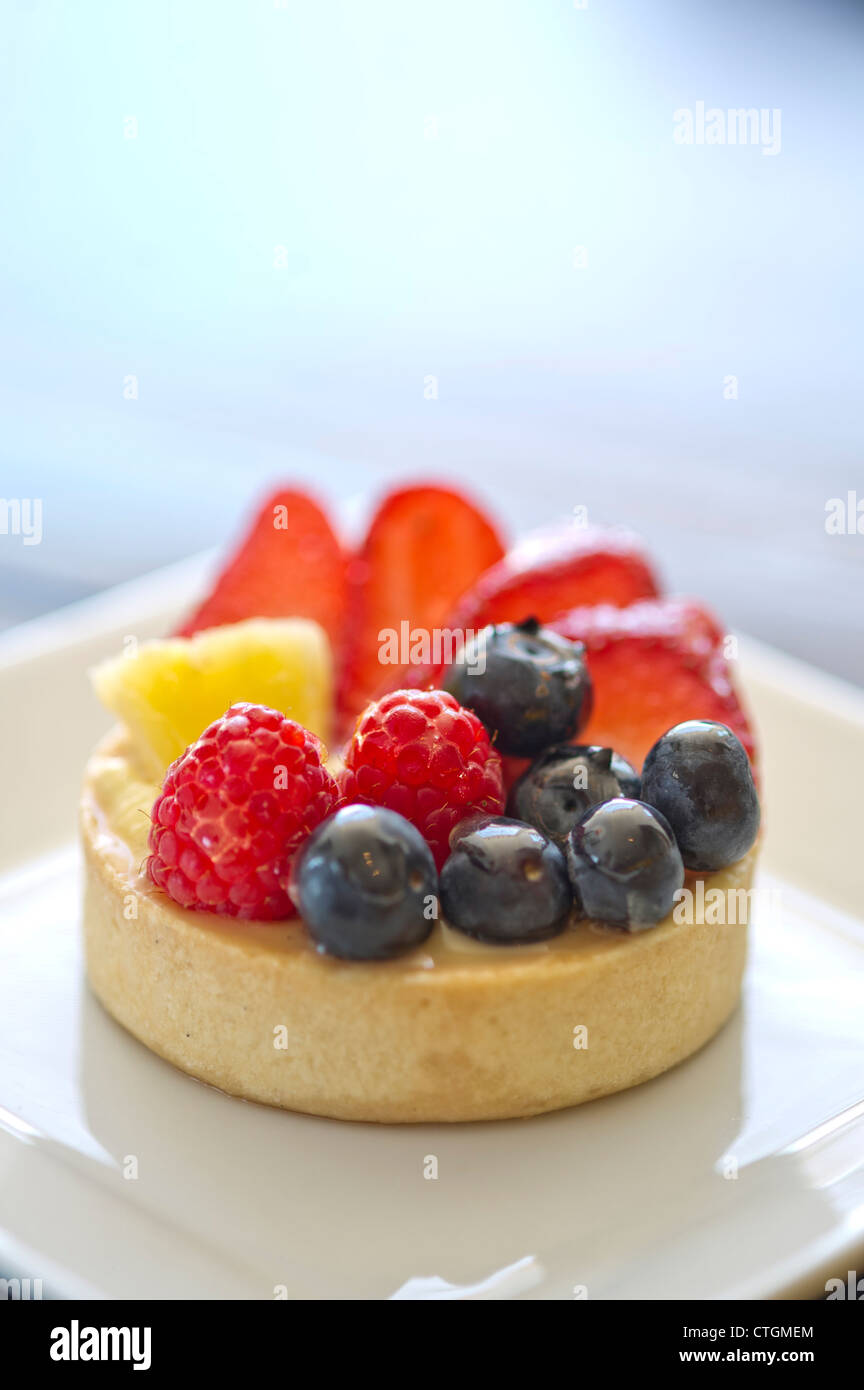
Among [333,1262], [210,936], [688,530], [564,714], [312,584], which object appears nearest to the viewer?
[333,1262]

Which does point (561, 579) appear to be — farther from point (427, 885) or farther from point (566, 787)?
point (427, 885)

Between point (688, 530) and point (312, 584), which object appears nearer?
point (312, 584)

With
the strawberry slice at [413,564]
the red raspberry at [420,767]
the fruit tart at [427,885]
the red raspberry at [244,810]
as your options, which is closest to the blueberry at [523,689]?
the fruit tart at [427,885]

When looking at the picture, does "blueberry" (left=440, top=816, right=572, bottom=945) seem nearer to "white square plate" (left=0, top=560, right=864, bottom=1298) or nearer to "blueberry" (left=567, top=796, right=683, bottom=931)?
"blueberry" (left=567, top=796, right=683, bottom=931)

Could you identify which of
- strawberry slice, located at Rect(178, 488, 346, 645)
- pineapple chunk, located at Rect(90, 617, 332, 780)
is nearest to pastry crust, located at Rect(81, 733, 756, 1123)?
pineapple chunk, located at Rect(90, 617, 332, 780)

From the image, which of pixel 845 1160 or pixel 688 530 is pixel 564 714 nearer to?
pixel 845 1160

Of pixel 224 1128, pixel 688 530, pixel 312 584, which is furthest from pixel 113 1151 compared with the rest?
pixel 688 530
